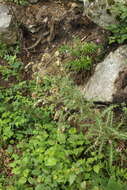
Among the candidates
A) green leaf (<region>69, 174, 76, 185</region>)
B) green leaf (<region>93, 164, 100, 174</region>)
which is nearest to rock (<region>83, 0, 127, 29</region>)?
green leaf (<region>93, 164, 100, 174</region>)

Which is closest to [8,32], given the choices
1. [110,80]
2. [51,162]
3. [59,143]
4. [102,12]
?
[102,12]

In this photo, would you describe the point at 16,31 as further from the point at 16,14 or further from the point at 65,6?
the point at 65,6

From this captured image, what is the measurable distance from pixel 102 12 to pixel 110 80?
105 cm

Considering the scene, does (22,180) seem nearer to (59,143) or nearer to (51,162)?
(51,162)

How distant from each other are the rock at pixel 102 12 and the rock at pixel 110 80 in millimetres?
454

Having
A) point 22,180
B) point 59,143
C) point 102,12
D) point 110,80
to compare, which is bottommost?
point 22,180

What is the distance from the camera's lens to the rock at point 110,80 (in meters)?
4.04

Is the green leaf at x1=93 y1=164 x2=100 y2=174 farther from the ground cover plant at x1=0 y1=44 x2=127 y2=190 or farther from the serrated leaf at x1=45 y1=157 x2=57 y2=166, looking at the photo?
the serrated leaf at x1=45 y1=157 x2=57 y2=166

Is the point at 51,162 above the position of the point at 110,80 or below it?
below

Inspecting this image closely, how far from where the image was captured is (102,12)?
446 centimetres

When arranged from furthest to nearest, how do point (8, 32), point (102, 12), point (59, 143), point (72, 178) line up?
1. point (8, 32)
2. point (102, 12)
3. point (59, 143)
4. point (72, 178)

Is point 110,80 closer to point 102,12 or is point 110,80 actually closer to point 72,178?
point 102,12

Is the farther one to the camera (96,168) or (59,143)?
(59,143)

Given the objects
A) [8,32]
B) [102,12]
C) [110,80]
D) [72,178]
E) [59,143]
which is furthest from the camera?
[8,32]
